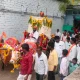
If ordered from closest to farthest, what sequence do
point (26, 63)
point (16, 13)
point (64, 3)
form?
1. point (26, 63)
2. point (16, 13)
3. point (64, 3)

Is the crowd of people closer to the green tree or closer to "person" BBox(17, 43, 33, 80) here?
"person" BBox(17, 43, 33, 80)

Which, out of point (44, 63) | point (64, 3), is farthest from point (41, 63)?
point (64, 3)

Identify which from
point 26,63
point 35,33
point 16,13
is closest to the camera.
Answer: point 26,63

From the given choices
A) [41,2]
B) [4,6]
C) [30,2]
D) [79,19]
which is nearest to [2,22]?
[4,6]

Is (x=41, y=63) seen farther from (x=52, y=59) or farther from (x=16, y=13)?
(x=16, y=13)

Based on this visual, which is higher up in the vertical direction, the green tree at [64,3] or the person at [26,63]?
the green tree at [64,3]

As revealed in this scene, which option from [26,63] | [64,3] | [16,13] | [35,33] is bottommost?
[35,33]

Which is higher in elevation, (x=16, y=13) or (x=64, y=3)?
(x=64, y=3)

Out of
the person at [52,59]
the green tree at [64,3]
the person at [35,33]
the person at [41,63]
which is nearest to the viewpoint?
the person at [41,63]

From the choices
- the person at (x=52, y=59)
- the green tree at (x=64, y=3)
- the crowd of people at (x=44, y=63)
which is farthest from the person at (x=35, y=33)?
the green tree at (x=64, y=3)

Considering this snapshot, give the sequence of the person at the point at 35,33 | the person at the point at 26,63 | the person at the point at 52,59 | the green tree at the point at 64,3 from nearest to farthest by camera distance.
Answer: the person at the point at 26,63, the person at the point at 52,59, the person at the point at 35,33, the green tree at the point at 64,3

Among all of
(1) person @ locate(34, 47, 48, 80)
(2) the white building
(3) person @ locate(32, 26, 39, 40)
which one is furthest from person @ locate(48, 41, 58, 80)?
(2) the white building

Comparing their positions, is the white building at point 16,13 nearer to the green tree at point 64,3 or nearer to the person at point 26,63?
the green tree at point 64,3

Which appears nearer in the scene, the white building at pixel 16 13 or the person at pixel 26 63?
the person at pixel 26 63
